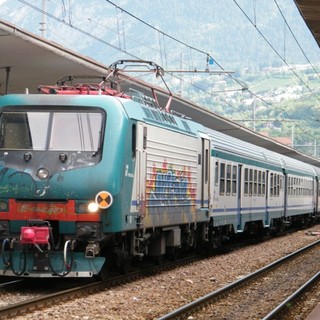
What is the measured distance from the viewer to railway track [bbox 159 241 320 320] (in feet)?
33.7

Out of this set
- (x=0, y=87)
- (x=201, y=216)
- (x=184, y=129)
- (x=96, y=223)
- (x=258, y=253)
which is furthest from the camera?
(x=0, y=87)

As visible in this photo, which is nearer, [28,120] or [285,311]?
[285,311]

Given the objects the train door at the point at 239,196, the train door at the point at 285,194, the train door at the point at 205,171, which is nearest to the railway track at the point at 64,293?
the train door at the point at 205,171

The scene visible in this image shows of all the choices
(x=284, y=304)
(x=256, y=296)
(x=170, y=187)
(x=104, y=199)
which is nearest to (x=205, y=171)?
(x=170, y=187)

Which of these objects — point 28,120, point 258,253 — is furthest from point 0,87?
point 28,120

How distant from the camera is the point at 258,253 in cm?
2086

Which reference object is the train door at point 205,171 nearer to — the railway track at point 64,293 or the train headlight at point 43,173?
the railway track at point 64,293

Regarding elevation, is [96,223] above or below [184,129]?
below

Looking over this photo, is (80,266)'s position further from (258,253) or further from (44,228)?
(258,253)

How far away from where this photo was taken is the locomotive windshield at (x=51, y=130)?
11836 mm

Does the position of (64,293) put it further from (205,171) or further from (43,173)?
(205,171)

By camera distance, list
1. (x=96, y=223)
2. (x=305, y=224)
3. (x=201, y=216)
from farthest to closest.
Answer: (x=305, y=224) → (x=201, y=216) → (x=96, y=223)

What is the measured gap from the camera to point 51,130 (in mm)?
11953

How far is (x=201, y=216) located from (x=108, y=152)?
5.54 meters
